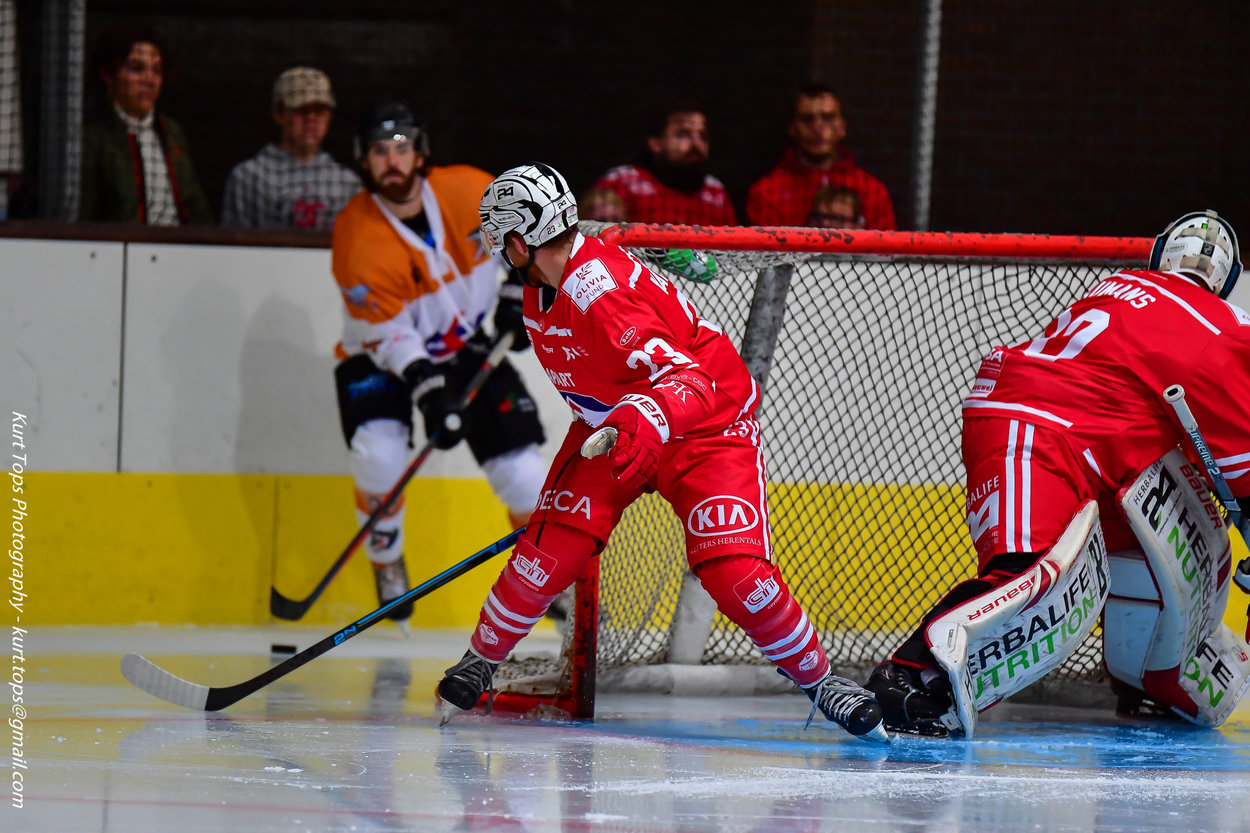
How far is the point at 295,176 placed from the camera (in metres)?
5.13

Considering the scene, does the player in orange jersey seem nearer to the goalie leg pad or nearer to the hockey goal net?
the hockey goal net

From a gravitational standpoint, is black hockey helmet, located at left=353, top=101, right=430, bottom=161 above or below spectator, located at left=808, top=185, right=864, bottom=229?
above

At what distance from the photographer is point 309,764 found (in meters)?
2.82

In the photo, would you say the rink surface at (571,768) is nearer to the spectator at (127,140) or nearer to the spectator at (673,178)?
the spectator at (127,140)

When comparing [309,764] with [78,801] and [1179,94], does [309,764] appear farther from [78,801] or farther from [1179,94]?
[1179,94]

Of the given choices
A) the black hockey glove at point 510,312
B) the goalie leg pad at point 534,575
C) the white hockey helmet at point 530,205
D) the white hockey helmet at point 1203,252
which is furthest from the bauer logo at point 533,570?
the white hockey helmet at point 1203,252

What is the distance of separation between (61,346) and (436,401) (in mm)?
1146

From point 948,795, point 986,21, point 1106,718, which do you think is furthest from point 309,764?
point 986,21

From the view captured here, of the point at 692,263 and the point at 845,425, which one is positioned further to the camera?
the point at 845,425

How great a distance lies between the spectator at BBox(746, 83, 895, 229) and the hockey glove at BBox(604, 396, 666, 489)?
252 cm

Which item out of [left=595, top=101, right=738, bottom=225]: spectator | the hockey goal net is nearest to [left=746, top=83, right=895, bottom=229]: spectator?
[left=595, top=101, right=738, bottom=225]: spectator

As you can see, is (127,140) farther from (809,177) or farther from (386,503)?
(809,177)

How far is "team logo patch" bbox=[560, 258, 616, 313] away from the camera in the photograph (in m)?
3.12

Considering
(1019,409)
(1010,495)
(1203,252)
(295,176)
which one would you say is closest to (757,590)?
(1010,495)
